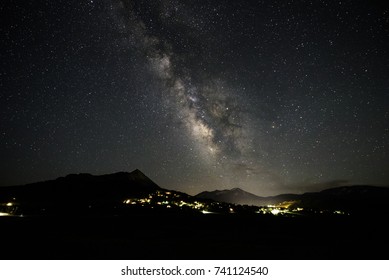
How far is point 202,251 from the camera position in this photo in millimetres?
20984

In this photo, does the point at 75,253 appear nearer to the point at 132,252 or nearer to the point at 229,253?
the point at 132,252

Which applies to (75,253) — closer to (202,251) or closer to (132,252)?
(132,252)
